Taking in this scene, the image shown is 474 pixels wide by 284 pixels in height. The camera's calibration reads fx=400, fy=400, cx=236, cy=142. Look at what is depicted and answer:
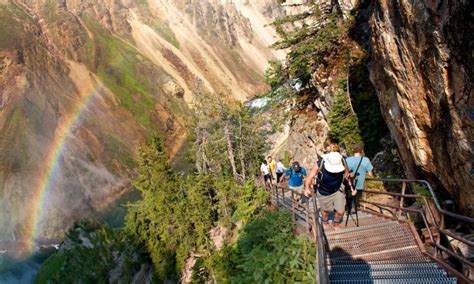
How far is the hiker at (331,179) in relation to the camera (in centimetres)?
Result: 698

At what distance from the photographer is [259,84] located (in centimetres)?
13638

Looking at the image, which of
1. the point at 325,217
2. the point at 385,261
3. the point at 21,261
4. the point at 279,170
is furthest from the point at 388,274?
the point at 21,261

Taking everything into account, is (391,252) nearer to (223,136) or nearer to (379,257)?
(379,257)

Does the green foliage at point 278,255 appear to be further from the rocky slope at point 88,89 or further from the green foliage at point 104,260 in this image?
the rocky slope at point 88,89

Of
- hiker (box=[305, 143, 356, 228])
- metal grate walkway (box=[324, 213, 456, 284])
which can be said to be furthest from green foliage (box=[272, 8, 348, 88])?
hiker (box=[305, 143, 356, 228])

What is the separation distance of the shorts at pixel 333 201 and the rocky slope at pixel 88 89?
39079 millimetres

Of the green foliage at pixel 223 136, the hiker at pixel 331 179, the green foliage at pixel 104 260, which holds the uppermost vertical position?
the hiker at pixel 331 179

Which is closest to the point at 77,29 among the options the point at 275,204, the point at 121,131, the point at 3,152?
the point at 121,131

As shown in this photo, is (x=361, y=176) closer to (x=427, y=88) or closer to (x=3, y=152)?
(x=427, y=88)

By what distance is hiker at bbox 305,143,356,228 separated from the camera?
275 inches

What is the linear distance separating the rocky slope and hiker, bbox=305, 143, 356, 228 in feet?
128

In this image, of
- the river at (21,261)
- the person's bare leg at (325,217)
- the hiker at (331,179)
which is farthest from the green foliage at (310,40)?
the river at (21,261)

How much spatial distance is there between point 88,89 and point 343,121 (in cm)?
8231

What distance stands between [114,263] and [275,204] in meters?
28.2
